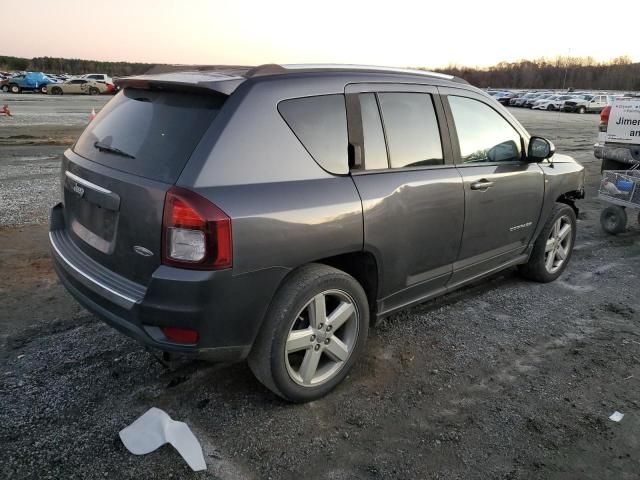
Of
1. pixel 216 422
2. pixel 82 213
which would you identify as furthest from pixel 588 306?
pixel 82 213

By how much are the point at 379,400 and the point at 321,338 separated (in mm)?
539

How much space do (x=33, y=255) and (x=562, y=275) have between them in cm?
543

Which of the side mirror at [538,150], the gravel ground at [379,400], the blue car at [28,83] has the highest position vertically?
the blue car at [28,83]

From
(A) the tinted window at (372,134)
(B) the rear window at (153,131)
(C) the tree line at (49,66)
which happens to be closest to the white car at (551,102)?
(A) the tinted window at (372,134)

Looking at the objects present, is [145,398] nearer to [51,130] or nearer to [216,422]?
[216,422]

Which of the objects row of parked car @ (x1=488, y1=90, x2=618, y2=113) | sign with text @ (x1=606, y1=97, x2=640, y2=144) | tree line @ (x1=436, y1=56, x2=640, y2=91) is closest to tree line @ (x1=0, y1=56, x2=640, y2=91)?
tree line @ (x1=436, y1=56, x2=640, y2=91)

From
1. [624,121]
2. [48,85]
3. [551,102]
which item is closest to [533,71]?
[551,102]

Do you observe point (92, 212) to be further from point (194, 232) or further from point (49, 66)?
point (49, 66)

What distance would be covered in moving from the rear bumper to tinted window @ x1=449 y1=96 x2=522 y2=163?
1975 millimetres

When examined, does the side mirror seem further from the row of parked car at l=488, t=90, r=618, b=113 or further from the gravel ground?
the row of parked car at l=488, t=90, r=618, b=113

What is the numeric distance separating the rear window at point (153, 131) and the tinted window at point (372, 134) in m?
0.96

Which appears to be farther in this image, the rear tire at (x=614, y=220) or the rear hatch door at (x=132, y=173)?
the rear tire at (x=614, y=220)

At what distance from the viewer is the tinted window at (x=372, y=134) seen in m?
3.20

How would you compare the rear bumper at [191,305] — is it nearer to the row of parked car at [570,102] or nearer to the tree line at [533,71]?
the row of parked car at [570,102]
